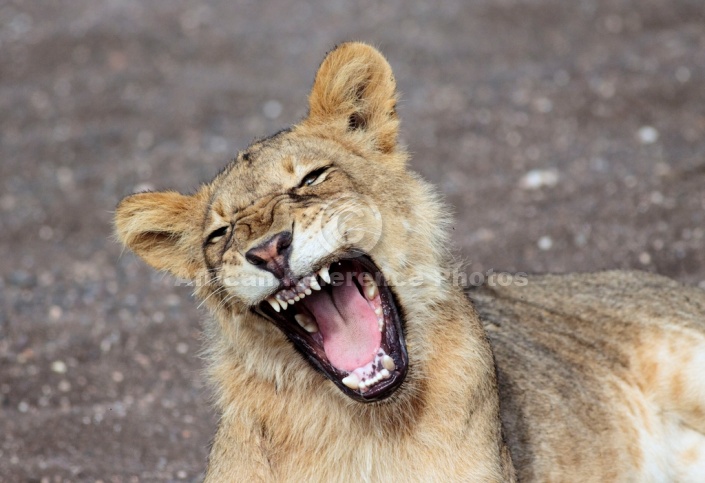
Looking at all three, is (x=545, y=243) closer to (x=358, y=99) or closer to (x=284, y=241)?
(x=358, y=99)

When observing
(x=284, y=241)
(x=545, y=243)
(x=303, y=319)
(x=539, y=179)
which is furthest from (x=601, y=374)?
(x=539, y=179)

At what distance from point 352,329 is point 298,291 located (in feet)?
1.22

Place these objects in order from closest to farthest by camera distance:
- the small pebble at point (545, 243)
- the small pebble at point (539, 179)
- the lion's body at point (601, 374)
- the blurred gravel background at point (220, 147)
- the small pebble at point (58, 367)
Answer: the lion's body at point (601, 374), the blurred gravel background at point (220, 147), the small pebble at point (58, 367), the small pebble at point (545, 243), the small pebble at point (539, 179)

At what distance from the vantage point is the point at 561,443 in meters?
4.60

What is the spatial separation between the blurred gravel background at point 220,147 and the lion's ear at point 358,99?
8.02ft

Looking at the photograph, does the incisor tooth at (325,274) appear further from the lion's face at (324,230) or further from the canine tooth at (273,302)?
the canine tooth at (273,302)

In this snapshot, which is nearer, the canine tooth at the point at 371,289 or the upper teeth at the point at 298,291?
the upper teeth at the point at 298,291

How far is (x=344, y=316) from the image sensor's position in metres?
3.80

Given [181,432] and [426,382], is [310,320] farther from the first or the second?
[181,432]

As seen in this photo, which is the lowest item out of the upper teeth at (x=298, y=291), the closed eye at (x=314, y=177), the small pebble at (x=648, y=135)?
the upper teeth at (x=298, y=291)

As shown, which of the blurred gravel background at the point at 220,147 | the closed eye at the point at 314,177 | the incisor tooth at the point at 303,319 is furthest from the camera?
the blurred gravel background at the point at 220,147

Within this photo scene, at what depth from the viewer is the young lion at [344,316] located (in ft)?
12.0

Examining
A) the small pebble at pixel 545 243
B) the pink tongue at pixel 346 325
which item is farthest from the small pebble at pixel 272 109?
the pink tongue at pixel 346 325

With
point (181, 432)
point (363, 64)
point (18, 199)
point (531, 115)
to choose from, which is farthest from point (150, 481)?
point (531, 115)
